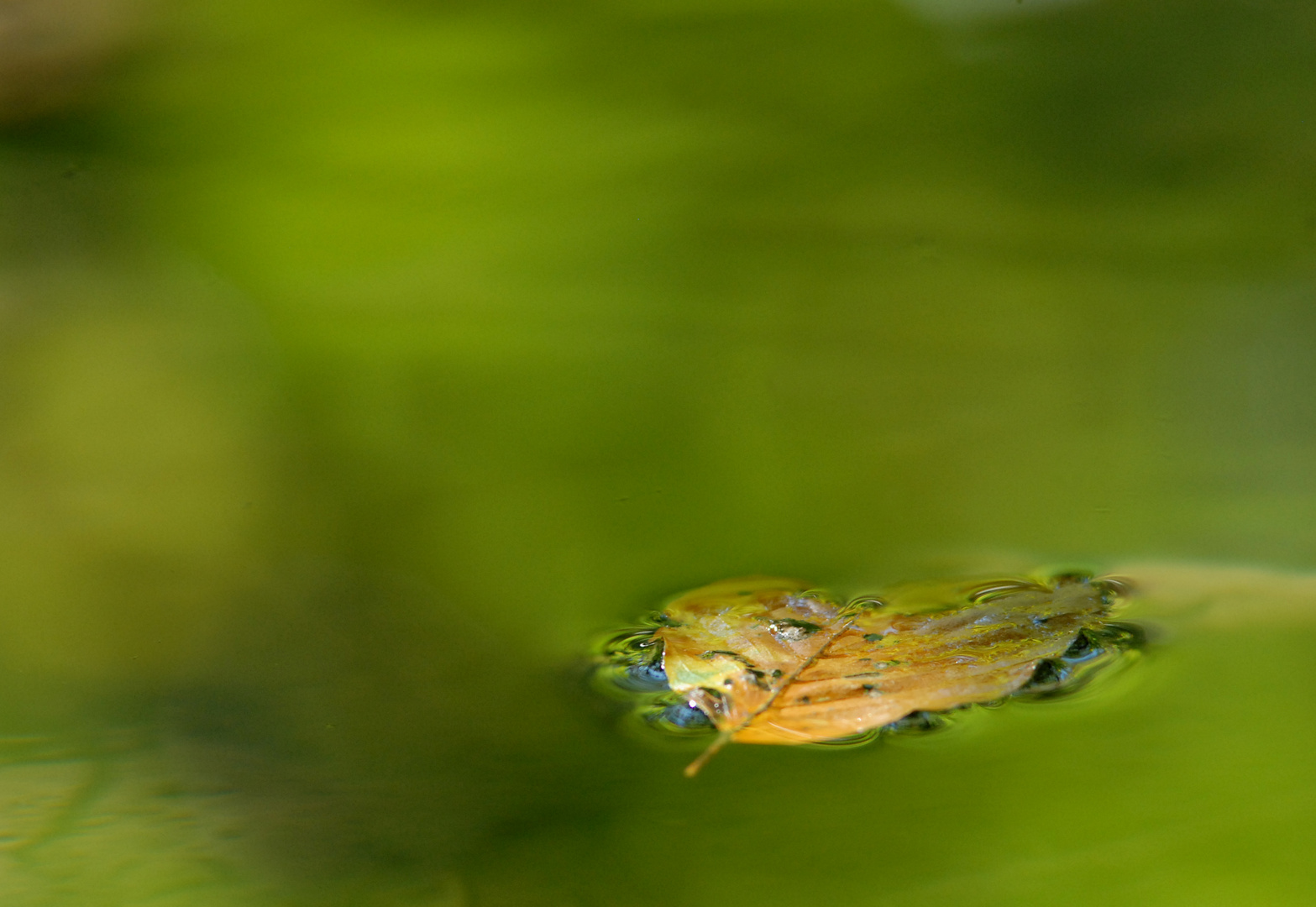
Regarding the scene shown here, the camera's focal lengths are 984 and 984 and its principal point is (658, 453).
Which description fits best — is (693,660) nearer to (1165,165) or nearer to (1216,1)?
(1165,165)

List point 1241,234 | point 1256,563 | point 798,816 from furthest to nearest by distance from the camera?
point 1241,234 < point 1256,563 < point 798,816

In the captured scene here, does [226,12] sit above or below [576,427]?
above

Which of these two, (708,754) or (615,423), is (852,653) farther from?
(615,423)

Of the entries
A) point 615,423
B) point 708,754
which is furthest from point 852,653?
point 615,423

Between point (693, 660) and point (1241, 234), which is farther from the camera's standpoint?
point (1241, 234)

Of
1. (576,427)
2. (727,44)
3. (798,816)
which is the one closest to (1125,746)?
(798,816)
